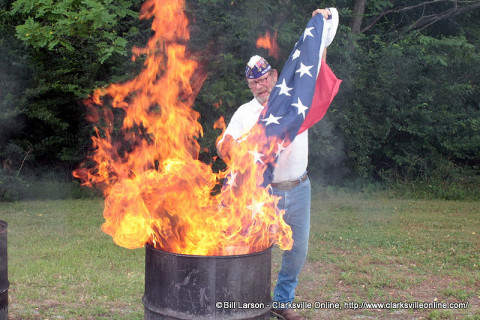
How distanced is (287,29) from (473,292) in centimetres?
692

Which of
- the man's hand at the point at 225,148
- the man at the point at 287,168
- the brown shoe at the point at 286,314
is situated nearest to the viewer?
the man's hand at the point at 225,148

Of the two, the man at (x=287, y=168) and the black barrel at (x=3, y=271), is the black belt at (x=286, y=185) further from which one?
the black barrel at (x=3, y=271)

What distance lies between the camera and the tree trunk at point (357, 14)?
13.4 meters

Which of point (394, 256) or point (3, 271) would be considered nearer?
point (3, 271)

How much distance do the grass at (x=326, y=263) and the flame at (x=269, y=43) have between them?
3.44m

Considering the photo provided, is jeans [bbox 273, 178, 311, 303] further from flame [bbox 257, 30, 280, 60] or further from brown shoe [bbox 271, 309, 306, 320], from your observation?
flame [bbox 257, 30, 280, 60]

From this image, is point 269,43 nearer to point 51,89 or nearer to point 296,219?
point 51,89

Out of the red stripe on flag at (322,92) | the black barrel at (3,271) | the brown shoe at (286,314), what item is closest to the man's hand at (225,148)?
the red stripe on flag at (322,92)

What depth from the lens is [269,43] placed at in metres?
11.4

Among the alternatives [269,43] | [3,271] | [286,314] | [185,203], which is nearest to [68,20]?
[269,43]

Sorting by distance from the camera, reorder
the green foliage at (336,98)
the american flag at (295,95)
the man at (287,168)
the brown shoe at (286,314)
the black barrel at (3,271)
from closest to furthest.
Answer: the black barrel at (3,271)
the american flag at (295,95)
the man at (287,168)
the brown shoe at (286,314)
the green foliage at (336,98)

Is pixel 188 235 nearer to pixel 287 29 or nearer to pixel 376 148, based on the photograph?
pixel 287 29

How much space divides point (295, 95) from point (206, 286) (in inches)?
68.7

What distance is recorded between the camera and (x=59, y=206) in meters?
10.9
